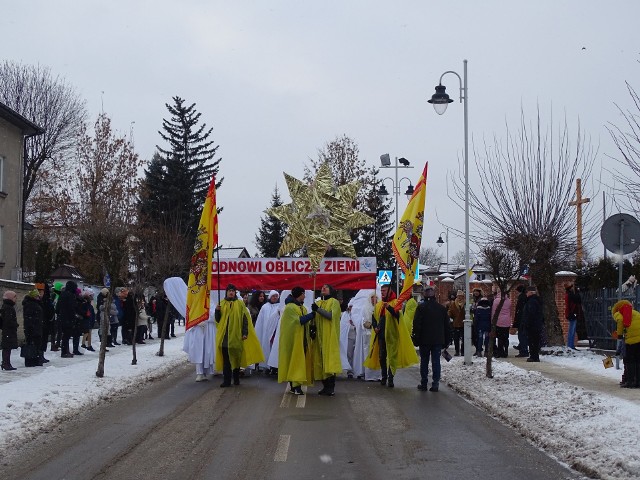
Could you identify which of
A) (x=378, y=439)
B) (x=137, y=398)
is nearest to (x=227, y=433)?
(x=378, y=439)

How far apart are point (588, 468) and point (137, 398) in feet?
26.4

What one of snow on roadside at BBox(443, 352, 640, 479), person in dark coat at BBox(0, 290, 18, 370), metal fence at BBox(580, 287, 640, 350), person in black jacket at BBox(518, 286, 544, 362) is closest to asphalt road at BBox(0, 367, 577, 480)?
snow on roadside at BBox(443, 352, 640, 479)

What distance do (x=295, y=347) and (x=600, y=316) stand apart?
34.3ft

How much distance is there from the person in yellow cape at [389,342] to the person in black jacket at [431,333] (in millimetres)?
680

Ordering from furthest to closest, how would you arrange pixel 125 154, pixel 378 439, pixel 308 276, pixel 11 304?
pixel 125 154, pixel 308 276, pixel 11 304, pixel 378 439

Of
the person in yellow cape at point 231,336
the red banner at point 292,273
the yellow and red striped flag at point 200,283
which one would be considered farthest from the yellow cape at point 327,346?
the red banner at point 292,273

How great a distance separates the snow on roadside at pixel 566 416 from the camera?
829 cm

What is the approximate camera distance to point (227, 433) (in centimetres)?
1013

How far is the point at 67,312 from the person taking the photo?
20156 mm

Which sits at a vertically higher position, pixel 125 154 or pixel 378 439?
pixel 125 154

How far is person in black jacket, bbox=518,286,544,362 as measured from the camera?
1995 centimetres

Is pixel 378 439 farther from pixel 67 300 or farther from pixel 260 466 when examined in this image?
pixel 67 300

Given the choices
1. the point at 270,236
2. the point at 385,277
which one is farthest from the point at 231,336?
the point at 270,236

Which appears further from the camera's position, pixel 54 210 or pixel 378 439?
pixel 54 210
